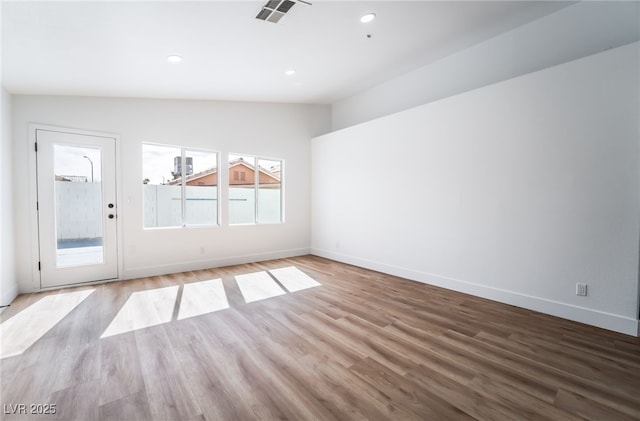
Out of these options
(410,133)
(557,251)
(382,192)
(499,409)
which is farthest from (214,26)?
(557,251)

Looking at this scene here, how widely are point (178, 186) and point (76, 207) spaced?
57.1 inches

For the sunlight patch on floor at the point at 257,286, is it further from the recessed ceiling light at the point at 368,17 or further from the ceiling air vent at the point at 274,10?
the recessed ceiling light at the point at 368,17

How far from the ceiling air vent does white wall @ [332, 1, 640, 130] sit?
2.88m

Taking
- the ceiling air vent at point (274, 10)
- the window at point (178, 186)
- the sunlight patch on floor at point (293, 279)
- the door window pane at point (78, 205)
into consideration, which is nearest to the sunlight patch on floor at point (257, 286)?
the sunlight patch on floor at point (293, 279)

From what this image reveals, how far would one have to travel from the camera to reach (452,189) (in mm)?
4043

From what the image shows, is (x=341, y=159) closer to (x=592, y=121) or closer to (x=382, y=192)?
(x=382, y=192)

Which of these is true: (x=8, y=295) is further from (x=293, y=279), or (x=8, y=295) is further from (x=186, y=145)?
(x=293, y=279)

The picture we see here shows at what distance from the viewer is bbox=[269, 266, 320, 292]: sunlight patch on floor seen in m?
4.19

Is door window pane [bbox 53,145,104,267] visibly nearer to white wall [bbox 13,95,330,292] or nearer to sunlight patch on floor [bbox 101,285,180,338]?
white wall [bbox 13,95,330,292]

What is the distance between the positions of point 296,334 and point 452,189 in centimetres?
296

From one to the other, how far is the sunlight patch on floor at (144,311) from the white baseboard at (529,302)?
11.1 ft

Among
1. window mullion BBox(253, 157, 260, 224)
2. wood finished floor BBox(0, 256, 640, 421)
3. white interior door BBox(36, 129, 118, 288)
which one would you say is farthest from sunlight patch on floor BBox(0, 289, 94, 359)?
window mullion BBox(253, 157, 260, 224)

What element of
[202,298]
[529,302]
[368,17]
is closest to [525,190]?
[529,302]

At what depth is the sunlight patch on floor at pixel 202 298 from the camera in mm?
3242
